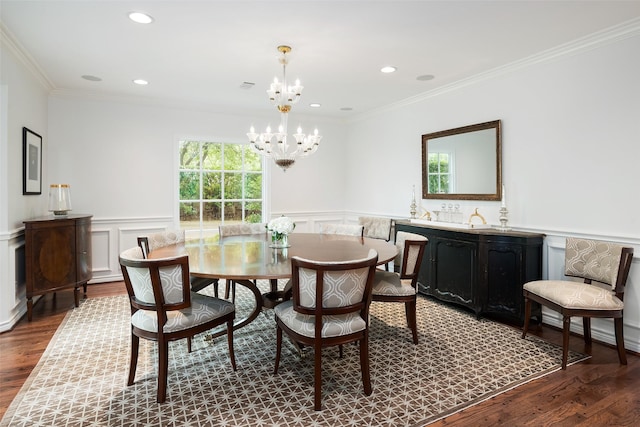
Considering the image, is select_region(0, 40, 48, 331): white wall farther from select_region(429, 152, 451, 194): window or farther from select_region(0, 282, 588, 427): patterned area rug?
select_region(429, 152, 451, 194): window

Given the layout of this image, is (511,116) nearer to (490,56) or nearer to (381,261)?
(490,56)

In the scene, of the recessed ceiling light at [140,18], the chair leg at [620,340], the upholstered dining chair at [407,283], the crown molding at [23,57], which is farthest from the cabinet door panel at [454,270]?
the crown molding at [23,57]

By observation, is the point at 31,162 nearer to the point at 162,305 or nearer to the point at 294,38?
the point at 162,305

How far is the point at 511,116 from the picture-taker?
3771 mm

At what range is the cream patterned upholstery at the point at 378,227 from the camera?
482 centimetres

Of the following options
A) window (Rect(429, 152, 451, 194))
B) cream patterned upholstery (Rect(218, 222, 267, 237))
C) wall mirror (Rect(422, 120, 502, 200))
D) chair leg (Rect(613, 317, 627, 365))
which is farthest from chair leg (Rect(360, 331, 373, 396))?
window (Rect(429, 152, 451, 194))

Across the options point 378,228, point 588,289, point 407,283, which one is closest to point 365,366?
point 407,283

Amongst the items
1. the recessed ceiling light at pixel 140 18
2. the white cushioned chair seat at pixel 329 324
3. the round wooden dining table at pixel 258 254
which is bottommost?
the white cushioned chair seat at pixel 329 324

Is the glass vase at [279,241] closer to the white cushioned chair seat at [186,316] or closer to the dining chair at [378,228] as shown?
the white cushioned chair seat at [186,316]

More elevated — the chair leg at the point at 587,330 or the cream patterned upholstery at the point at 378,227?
the cream patterned upholstery at the point at 378,227

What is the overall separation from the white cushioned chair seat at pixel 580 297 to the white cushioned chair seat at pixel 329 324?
156 cm

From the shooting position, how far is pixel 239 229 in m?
4.15

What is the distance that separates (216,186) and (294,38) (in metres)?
3.19

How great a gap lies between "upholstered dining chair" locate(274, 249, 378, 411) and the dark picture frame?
3.26 meters
